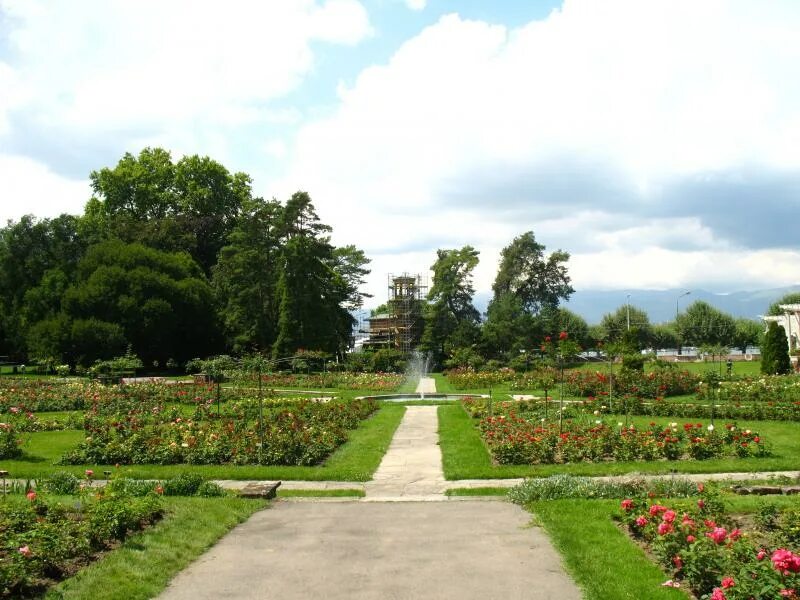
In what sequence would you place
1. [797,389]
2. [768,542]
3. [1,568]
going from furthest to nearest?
[797,389] < [768,542] < [1,568]

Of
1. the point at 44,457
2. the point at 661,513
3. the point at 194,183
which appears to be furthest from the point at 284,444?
the point at 194,183

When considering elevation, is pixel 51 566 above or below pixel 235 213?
below

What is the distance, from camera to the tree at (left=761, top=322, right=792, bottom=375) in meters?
30.1

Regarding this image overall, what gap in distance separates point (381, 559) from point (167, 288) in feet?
130

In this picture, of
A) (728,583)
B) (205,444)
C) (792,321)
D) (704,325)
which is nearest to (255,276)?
(205,444)

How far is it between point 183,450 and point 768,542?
9.25 metres

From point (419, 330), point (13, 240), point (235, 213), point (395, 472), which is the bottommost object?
point (395, 472)

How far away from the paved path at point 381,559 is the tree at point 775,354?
26.0m

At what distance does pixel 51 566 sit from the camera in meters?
5.85

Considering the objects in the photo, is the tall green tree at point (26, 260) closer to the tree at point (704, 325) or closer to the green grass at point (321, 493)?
the green grass at point (321, 493)

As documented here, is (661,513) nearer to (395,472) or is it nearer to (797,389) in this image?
(395,472)

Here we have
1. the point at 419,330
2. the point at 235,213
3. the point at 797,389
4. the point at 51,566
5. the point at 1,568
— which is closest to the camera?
the point at 1,568

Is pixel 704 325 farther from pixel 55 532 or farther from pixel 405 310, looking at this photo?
pixel 55 532

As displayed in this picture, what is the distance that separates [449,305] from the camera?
54906 millimetres
